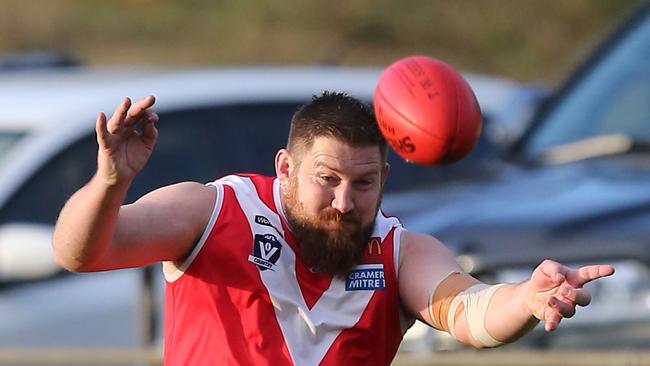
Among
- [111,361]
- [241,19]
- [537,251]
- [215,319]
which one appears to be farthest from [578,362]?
[241,19]

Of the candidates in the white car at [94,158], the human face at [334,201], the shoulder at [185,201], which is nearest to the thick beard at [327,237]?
the human face at [334,201]

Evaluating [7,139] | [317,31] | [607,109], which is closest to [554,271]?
[607,109]

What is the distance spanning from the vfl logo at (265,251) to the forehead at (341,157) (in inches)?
9.5

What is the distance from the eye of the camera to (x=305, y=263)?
16.5 ft

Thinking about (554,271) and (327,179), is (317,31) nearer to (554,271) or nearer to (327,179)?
(327,179)

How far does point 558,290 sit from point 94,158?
14.5 feet

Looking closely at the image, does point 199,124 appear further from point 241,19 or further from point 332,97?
point 241,19

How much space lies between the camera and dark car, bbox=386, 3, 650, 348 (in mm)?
7043

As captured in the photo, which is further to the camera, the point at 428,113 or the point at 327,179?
the point at 428,113

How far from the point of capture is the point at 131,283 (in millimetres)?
8477

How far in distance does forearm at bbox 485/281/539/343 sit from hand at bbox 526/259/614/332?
7 centimetres

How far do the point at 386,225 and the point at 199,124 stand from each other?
3669 mm

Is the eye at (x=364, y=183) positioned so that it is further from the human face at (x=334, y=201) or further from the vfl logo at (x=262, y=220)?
the vfl logo at (x=262, y=220)

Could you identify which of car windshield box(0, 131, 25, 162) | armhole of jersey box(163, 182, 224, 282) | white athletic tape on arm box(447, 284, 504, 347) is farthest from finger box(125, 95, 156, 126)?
car windshield box(0, 131, 25, 162)
